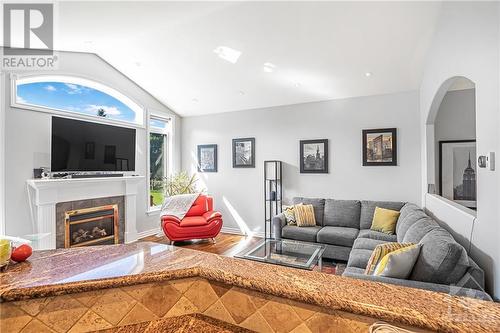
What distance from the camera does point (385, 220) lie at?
387cm

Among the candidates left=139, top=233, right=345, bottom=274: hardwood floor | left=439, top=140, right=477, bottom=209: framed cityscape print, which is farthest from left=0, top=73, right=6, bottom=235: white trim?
left=439, top=140, right=477, bottom=209: framed cityscape print

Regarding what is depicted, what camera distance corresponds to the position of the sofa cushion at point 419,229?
2482 mm

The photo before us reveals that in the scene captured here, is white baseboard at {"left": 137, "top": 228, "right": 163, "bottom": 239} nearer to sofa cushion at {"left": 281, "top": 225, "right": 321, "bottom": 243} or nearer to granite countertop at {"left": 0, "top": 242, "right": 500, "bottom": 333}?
sofa cushion at {"left": 281, "top": 225, "right": 321, "bottom": 243}

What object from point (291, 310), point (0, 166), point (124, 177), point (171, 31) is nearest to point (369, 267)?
point (291, 310)

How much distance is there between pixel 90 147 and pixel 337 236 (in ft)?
13.5

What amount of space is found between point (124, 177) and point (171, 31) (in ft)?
8.63

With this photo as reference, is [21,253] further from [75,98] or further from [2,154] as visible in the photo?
Answer: [75,98]

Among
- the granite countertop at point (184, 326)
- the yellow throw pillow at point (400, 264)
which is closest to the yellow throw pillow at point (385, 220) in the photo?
the yellow throw pillow at point (400, 264)

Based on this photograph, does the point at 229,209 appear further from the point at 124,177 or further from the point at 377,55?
the point at 377,55

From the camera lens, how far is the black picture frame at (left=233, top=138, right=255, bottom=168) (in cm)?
552

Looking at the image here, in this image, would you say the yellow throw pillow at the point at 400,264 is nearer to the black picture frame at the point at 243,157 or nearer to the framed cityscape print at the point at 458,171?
the framed cityscape print at the point at 458,171

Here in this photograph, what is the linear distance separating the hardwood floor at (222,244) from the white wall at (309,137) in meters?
0.35

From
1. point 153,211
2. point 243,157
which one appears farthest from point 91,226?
point 243,157

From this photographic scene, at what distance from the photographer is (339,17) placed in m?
3.09
